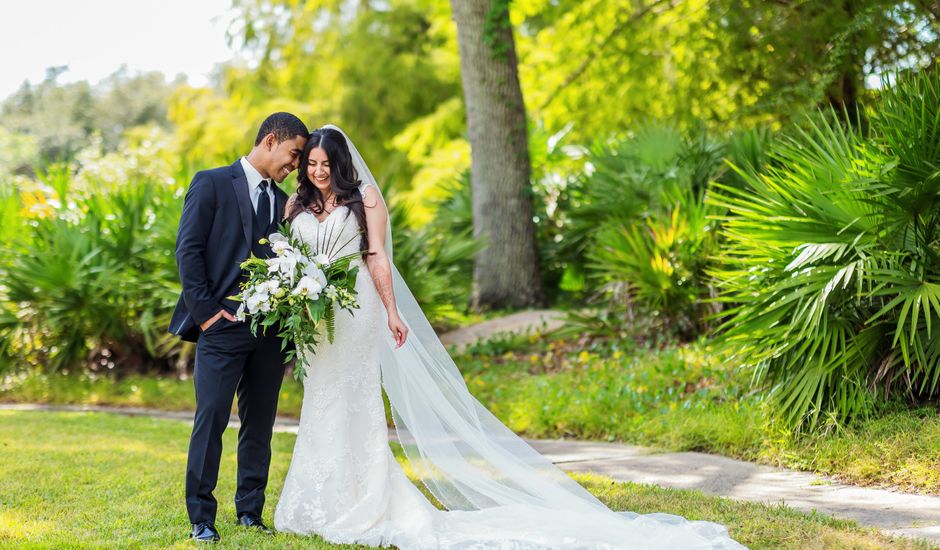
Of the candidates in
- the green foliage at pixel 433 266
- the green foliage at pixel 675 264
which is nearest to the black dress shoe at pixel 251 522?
the green foliage at pixel 433 266

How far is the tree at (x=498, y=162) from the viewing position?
1176 centimetres

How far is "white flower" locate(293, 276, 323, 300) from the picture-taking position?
4430 millimetres

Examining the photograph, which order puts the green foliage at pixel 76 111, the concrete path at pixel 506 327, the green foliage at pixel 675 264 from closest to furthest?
the green foliage at pixel 675 264 → the concrete path at pixel 506 327 → the green foliage at pixel 76 111

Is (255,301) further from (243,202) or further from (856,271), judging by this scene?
(856,271)

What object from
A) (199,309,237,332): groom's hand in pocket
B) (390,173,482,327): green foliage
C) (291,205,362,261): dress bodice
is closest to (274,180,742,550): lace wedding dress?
(291,205,362,261): dress bodice

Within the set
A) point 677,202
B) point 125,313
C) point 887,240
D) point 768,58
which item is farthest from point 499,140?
point 887,240

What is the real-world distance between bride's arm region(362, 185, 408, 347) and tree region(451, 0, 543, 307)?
6.78 metres

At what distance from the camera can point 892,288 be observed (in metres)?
5.74

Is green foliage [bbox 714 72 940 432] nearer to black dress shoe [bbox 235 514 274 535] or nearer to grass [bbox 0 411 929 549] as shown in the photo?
grass [bbox 0 411 929 549]

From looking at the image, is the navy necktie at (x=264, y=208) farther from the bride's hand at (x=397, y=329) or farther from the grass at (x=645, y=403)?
the grass at (x=645, y=403)

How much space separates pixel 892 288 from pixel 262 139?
3.96m

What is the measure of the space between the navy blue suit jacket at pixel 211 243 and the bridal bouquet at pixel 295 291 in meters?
0.13

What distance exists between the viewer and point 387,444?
4828 mm

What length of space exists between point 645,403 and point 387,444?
11.1ft
